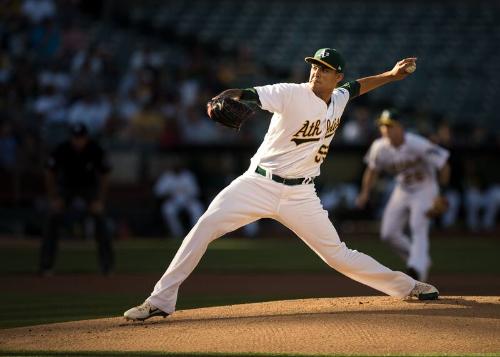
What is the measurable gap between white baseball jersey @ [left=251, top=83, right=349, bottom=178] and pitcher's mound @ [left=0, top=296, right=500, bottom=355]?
3.74 feet

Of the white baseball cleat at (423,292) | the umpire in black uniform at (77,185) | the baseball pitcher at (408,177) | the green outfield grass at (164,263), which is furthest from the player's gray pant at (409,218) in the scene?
the umpire in black uniform at (77,185)

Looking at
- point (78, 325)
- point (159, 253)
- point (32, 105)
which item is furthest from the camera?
point (32, 105)

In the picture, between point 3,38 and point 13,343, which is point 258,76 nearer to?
point 3,38

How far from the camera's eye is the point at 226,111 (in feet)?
23.5

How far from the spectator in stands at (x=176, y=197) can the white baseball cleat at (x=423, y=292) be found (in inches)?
503

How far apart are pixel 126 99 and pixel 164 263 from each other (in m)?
7.46

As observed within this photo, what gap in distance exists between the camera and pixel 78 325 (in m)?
7.95

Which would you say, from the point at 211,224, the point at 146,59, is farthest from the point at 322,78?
the point at 146,59

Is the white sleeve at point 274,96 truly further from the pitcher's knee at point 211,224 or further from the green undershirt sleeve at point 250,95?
the pitcher's knee at point 211,224

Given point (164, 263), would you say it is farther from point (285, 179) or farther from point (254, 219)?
point (285, 179)

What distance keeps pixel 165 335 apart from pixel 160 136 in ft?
47.8

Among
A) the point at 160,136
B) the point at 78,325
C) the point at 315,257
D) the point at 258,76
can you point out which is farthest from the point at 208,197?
the point at 78,325

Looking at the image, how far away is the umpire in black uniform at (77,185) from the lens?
13289 millimetres

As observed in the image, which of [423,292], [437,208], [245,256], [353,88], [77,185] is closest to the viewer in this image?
[423,292]
